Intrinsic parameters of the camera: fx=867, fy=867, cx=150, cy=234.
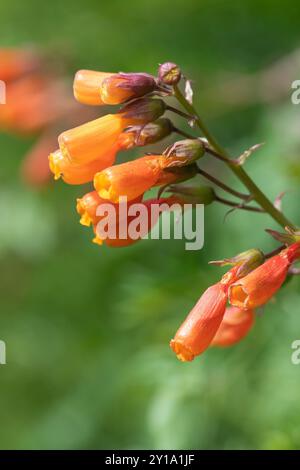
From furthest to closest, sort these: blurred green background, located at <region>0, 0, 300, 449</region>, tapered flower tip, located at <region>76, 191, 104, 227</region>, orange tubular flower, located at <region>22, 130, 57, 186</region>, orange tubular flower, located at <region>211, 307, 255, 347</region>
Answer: orange tubular flower, located at <region>22, 130, 57, 186</region> < blurred green background, located at <region>0, 0, 300, 449</region> < orange tubular flower, located at <region>211, 307, 255, 347</region> < tapered flower tip, located at <region>76, 191, 104, 227</region>

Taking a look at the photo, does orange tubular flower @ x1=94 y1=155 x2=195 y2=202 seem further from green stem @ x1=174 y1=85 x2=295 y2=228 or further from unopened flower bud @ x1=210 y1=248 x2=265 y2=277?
unopened flower bud @ x1=210 y1=248 x2=265 y2=277

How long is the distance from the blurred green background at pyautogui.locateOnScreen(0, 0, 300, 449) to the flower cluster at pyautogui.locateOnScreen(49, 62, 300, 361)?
0.89 m

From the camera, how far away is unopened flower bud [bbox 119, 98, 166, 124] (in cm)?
259

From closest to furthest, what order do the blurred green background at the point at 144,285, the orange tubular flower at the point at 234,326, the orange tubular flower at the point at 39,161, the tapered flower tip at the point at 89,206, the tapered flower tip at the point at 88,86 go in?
the tapered flower tip at the point at 89,206 → the tapered flower tip at the point at 88,86 → the orange tubular flower at the point at 234,326 → the blurred green background at the point at 144,285 → the orange tubular flower at the point at 39,161

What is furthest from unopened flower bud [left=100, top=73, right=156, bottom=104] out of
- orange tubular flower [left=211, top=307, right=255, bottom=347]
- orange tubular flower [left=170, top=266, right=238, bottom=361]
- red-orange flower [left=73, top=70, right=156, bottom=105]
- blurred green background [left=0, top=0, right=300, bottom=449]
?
blurred green background [left=0, top=0, right=300, bottom=449]

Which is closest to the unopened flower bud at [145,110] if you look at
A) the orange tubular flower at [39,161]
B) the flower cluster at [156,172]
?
the flower cluster at [156,172]

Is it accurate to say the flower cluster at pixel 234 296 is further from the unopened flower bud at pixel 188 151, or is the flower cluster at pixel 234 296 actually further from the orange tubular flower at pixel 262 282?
the unopened flower bud at pixel 188 151

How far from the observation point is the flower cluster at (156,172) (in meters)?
2.49

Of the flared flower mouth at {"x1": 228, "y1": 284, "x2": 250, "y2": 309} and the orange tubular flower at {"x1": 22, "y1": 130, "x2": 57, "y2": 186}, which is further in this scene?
the orange tubular flower at {"x1": 22, "y1": 130, "x2": 57, "y2": 186}

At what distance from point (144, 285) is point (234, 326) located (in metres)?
1.71

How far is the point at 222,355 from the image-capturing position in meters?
4.21

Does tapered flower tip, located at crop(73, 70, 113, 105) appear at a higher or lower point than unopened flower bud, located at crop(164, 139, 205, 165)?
higher

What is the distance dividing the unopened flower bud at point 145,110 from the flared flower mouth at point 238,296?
56 cm
